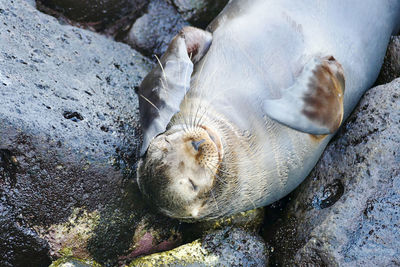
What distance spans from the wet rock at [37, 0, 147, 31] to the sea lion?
1.17 metres

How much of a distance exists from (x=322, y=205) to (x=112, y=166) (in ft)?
5.00

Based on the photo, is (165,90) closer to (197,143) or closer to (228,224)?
(197,143)

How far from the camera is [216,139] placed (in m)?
3.01

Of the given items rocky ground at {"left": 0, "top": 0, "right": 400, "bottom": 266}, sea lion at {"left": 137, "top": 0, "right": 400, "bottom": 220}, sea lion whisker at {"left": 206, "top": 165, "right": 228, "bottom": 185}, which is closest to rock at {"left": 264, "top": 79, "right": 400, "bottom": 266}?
rocky ground at {"left": 0, "top": 0, "right": 400, "bottom": 266}

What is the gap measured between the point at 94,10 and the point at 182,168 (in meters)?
2.25

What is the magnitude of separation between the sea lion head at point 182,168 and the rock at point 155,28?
1.59 meters

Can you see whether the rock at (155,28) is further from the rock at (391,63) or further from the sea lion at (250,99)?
the rock at (391,63)

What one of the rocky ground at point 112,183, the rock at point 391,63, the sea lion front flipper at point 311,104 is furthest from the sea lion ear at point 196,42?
the rock at point 391,63

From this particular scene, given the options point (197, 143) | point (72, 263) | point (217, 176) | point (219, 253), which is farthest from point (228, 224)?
point (72, 263)

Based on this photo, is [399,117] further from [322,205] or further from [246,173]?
[246,173]

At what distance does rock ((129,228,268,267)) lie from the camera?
321 centimetres

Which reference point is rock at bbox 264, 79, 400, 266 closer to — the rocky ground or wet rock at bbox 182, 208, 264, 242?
the rocky ground

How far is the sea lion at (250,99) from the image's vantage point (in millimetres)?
2908

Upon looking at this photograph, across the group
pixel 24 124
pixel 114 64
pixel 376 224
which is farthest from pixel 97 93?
pixel 376 224
